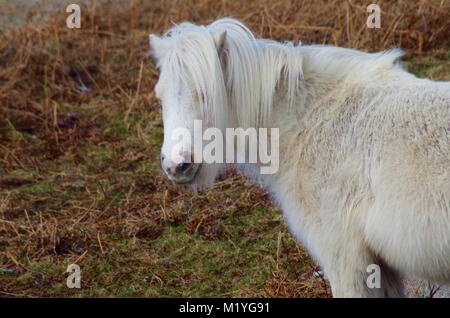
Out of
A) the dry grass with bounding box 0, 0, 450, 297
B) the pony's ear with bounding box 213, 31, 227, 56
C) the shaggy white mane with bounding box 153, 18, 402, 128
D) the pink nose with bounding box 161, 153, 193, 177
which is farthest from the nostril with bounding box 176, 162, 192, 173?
the dry grass with bounding box 0, 0, 450, 297

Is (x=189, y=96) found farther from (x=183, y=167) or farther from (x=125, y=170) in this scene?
(x=125, y=170)

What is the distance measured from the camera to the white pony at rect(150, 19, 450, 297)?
3.19 metres

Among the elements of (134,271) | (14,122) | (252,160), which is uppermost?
(252,160)

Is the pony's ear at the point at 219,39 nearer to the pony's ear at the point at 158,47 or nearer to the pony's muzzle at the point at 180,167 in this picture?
the pony's ear at the point at 158,47

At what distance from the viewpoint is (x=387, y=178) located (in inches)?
128

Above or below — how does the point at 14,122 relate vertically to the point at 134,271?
above

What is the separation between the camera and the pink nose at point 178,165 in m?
3.38

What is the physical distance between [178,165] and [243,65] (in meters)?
0.60

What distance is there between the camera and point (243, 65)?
3.64 meters

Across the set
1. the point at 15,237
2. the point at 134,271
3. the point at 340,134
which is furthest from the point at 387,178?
the point at 15,237

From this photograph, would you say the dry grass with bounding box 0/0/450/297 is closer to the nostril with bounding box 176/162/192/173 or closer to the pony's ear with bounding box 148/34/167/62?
the nostril with bounding box 176/162/192/173

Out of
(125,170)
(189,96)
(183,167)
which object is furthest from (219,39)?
(125,170)
